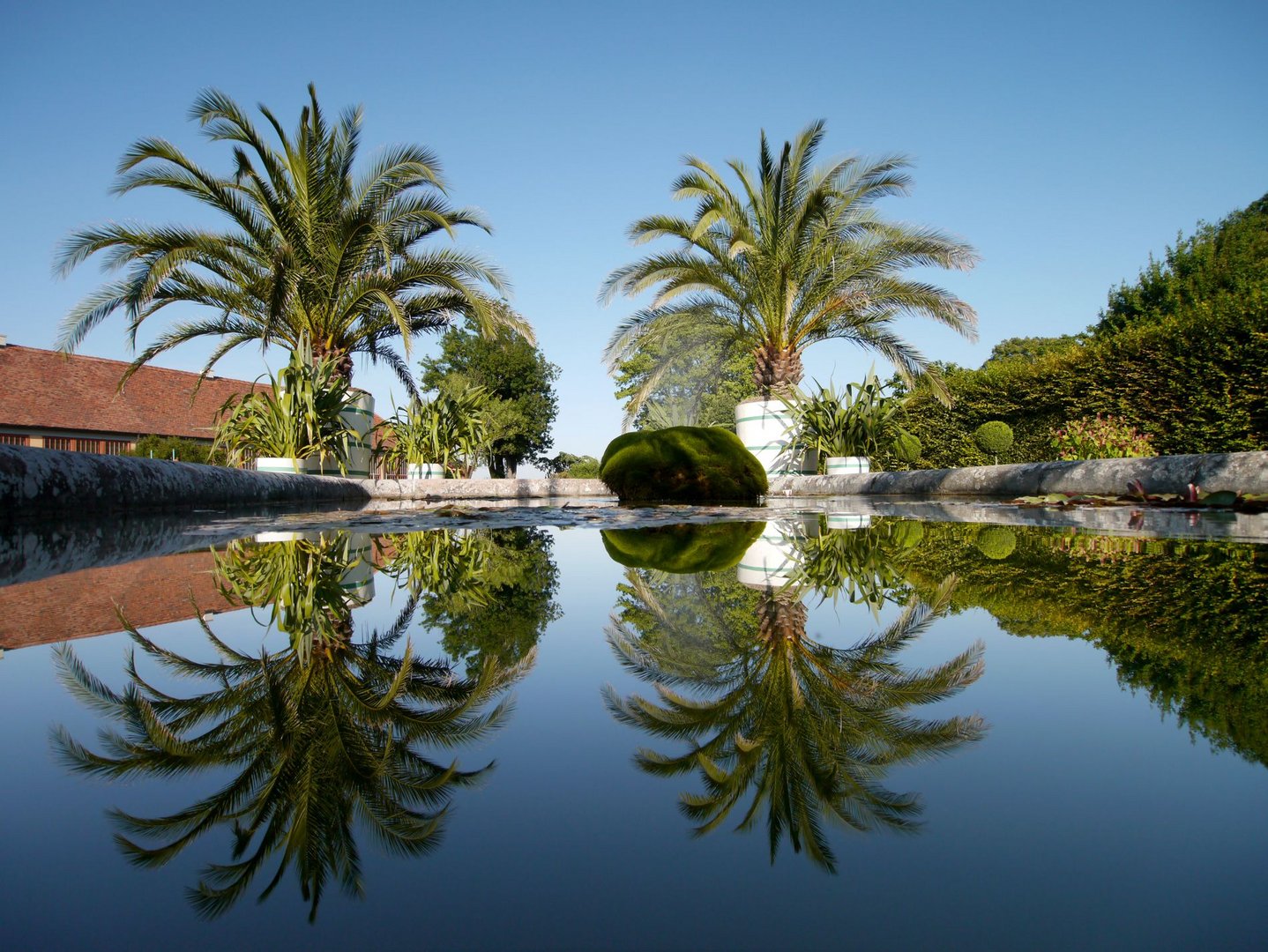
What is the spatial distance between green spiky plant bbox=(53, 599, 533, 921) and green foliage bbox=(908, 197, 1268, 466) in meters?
13.1

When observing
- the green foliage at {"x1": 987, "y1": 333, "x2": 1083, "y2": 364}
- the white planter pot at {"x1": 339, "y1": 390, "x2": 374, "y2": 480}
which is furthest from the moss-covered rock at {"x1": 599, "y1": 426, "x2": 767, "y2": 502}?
the green foliage at {"x1": 987, "y1": 333, "x2": 1083, "y2": 364}

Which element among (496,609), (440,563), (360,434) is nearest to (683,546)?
(440,563)

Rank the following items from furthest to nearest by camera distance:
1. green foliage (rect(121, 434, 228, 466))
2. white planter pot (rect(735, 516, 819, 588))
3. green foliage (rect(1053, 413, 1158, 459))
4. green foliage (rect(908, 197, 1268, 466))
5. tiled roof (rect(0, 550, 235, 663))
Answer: green foliage (rect(121, 434, 228, 466)) < green foliage (rect(908, 197, 1268, 466)) < green foliage (rect(1053, 413, 1158, 459)) < white planter pot (rect(735, 516, 819, 588)) < tiled roof (rect(0, 550, 235, 663))

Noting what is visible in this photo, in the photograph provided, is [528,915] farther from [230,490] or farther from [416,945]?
[230,490]

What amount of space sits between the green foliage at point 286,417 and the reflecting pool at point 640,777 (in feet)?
23.0

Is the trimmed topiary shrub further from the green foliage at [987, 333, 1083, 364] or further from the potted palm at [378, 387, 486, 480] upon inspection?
the green foliage at [987, 333, 1083, 364]

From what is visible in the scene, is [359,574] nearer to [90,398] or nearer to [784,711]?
[784,711]

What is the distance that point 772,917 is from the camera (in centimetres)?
39

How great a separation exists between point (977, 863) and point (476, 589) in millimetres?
1326

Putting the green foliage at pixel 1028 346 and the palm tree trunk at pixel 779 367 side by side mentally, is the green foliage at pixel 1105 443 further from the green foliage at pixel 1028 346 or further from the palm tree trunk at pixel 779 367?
the green foliage at pixel 1028 346

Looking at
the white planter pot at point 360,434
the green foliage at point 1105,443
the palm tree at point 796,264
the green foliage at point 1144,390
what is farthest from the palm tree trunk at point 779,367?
the white planter pot at point 360,434

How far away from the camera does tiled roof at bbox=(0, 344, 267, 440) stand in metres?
23.7

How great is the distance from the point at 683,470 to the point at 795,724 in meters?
7.26

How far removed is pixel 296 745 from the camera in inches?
24.6
